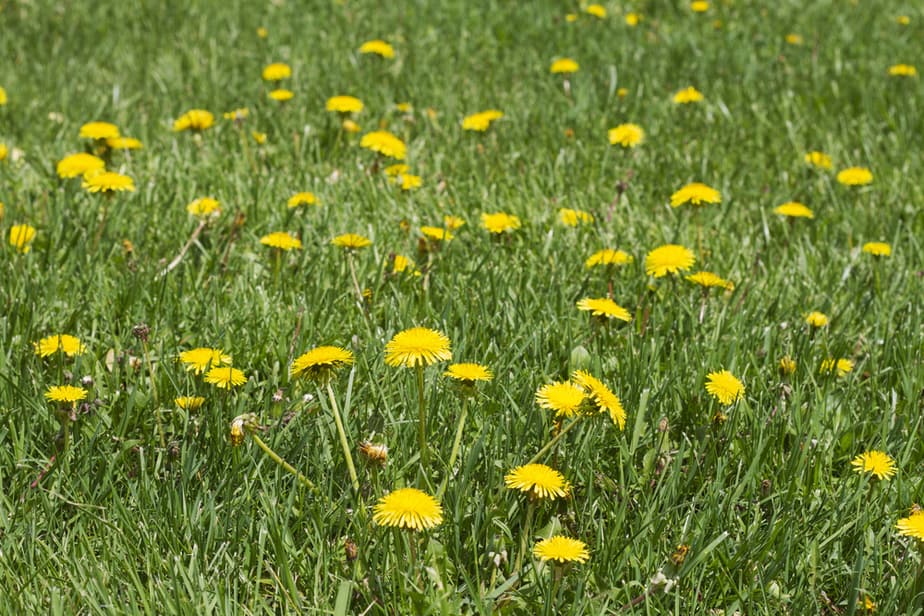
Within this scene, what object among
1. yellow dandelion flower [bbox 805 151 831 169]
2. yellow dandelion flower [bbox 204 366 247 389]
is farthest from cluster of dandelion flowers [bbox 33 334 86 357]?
yellow dandelion flower [bbox 805 151 831 169]

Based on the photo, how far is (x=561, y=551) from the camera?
1.41 metres

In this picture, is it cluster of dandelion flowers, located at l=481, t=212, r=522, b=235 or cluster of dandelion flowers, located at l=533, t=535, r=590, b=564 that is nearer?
cluster of dandelion flowers, located at l=533, t=535, r=590, b=564

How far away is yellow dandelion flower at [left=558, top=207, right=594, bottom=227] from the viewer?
2.89 m

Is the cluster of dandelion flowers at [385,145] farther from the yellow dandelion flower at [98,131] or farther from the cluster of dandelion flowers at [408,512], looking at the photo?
the cluster of dandelion flowers at [408,512]

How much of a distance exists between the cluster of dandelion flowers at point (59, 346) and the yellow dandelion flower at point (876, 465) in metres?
1.46

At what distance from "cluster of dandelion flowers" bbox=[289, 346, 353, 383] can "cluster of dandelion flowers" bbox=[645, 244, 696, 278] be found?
3.02ft

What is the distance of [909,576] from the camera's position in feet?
5.18

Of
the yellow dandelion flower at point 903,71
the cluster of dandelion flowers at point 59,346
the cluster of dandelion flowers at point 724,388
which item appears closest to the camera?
the cluster of dandelion flowers at point 724,388

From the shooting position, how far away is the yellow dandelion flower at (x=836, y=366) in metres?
2.15

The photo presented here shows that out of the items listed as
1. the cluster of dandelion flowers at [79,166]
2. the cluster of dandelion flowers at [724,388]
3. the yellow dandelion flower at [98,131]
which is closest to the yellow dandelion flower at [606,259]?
the cluster of dandelion flowers at [724,388]

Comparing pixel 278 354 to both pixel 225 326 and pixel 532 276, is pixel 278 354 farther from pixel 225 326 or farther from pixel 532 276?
pixel 532 276

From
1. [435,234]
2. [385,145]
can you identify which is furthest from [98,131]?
[435,234]

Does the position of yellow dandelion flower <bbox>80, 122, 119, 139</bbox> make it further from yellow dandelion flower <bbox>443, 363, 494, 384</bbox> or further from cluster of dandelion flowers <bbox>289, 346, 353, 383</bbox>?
yellow dandelion flower <bbox>443, 363, 494, 384</bbox>

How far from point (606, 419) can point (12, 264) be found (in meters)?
1.53
